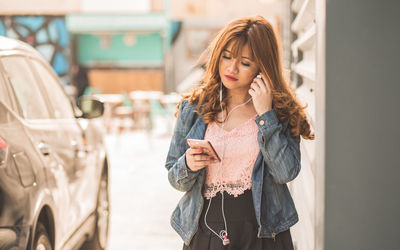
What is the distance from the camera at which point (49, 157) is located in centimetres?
302

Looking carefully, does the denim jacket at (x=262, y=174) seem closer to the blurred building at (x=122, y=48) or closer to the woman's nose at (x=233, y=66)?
the woman's nose at (x=233, y=66)

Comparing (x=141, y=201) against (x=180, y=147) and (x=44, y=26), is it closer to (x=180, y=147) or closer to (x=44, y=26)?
(x=180, y=147)

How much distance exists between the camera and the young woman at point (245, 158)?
2.24 m

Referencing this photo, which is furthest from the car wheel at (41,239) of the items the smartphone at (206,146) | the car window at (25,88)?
the smartphone at (206,146)

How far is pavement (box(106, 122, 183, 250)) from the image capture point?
5.48 meters

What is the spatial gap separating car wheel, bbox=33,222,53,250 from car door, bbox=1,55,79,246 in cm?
20

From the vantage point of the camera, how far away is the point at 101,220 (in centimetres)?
463

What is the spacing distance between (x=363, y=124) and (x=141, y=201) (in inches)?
238

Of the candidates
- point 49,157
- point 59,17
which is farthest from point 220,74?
point 59,17

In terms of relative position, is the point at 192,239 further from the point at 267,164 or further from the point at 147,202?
the point at 147,202

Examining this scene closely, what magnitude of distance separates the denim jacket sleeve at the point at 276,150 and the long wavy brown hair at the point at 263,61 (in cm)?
10

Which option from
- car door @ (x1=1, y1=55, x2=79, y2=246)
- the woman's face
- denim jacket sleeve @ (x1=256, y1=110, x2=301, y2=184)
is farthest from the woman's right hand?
car door @ (x1=1, y1=55, x2=79, y2=246)

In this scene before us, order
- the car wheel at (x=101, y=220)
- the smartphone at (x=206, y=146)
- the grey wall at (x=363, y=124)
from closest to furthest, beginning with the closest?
the grey wall at (x=363, y=124)
the smartphone at (x=206, y=146)
the car wheel at (x=101, y=220)

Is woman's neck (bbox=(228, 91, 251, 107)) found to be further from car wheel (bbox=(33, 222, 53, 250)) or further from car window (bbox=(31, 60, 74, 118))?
car window (bbox=(31, 60, 74, 118))
